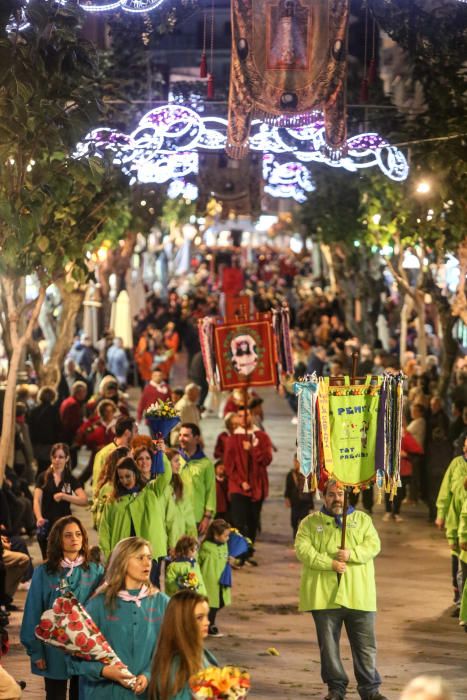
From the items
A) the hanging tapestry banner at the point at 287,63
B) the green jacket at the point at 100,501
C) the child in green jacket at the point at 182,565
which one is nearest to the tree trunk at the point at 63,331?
the hanging tapestry banner at the point at 287,63

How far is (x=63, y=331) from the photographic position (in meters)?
26.9

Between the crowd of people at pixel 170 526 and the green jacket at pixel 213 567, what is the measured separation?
0.4 inches

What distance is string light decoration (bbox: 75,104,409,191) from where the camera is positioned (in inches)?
712

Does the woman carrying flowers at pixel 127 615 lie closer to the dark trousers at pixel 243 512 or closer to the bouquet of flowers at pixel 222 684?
the bouquet of flowers at pixel 222 684

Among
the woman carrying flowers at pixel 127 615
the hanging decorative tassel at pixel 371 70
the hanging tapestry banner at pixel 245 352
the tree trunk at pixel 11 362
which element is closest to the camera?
the woman carrying flowers at pixel 127 615

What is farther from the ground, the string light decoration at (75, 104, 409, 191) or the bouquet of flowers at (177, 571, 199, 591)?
the string light decoration at (75, 104, 409, 191)

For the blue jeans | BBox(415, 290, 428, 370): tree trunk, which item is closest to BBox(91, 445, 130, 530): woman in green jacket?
the blue jeans

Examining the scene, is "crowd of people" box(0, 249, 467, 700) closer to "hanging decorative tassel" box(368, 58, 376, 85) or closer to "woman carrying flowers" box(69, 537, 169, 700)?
"woman carrying flowers" box(69, 537, 169, 700)

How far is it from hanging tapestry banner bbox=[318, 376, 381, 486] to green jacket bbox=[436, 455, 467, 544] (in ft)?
9.38

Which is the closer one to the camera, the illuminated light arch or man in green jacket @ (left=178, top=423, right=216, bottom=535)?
man in green jacket @ (left=178, top=423, right=216, bottom=535)

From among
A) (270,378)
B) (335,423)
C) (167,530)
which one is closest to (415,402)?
(270,378)

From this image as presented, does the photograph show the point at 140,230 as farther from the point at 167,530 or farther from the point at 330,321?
the point at 167,530

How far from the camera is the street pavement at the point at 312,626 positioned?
12.4 meters

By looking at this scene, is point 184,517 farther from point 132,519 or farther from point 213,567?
point 132,519
